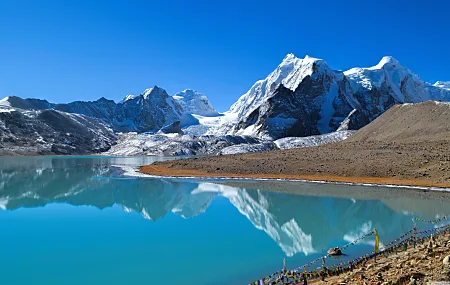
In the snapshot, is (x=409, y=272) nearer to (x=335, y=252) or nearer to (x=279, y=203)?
(x=335, y=252)

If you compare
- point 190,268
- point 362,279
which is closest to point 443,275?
point 362,279

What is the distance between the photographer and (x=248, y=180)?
58.3 meters

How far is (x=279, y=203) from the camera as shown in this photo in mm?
37188

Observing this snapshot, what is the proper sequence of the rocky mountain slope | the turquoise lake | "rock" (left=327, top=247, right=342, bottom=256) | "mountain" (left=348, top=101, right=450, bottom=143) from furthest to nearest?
"mountain" (left=348, top=101, right=450, bottom=143), the rocky mountain slope, "rock" (left=327, top=247, right=342, bottom=256), the turquoise lake

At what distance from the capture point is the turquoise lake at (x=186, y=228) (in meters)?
16.8

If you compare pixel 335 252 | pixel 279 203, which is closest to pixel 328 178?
pixel 279 203

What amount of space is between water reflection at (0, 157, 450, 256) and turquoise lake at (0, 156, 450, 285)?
10 cm

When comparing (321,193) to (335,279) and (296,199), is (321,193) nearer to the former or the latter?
(296,199)

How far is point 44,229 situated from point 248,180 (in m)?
37.0

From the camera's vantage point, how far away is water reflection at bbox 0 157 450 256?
25.1 meters

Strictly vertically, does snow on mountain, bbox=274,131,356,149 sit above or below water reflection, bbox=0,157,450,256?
above

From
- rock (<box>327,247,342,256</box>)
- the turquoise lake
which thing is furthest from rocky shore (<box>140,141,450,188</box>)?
rock (<box>327,247,342,256</box>)

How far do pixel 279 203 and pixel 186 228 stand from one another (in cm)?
1426

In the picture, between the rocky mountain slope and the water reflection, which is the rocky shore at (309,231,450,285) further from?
the rocky mountain slope
